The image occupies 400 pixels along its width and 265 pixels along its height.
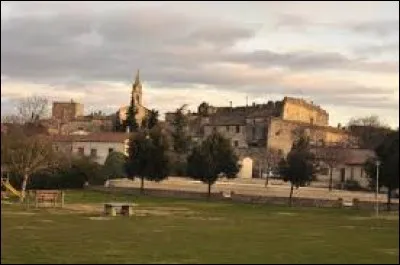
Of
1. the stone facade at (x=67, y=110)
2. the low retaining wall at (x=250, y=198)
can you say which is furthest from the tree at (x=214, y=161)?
the stone facade at (x=67, y=110)

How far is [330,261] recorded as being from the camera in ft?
48.6

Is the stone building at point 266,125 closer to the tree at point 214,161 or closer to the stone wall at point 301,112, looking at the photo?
the stone wall at point 301,112

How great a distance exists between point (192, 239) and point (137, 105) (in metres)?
85.9

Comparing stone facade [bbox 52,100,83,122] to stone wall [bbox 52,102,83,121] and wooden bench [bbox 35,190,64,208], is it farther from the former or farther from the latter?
wooden bench [bbox 35,190,64,208]

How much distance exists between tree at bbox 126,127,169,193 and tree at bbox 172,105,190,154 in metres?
25.6

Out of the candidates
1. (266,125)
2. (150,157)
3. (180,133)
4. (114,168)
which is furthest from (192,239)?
(266,125)

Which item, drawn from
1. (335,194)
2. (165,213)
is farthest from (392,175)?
(335,194)

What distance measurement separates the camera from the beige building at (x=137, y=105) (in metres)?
103

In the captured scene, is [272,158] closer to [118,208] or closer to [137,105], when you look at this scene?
[137,105]

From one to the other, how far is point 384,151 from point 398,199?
1.06m

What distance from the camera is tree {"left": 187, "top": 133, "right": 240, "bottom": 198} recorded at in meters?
49.6

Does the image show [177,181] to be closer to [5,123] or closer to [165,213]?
[165,213]

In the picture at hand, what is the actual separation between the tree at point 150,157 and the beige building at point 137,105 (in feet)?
142

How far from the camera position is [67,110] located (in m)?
126
